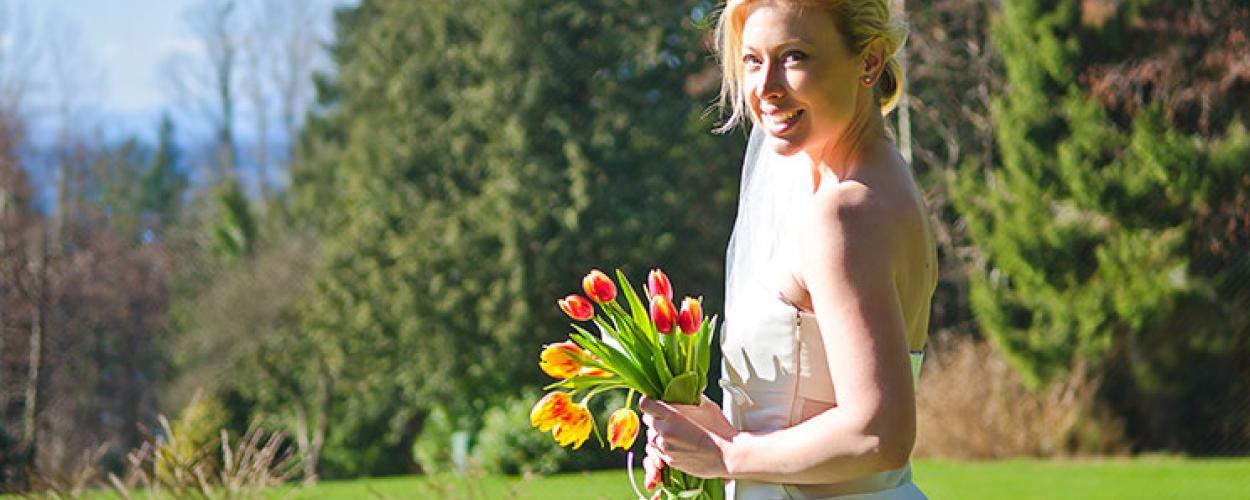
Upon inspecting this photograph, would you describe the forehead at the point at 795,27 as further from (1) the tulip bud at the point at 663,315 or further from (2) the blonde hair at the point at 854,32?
(1) the tulip bud at the point at 663,315

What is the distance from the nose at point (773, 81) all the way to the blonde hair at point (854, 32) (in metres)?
0.05

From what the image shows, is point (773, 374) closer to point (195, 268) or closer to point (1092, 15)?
point (1092, 15)

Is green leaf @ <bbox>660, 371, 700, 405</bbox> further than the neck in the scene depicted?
Yes

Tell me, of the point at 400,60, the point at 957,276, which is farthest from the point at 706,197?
the point at 400,60

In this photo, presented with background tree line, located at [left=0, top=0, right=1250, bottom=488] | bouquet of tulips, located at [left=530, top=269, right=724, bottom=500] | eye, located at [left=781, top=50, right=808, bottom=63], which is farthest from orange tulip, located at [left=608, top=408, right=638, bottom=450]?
background tree line, located at [left=0, top=0, right=1250, bottom=488]

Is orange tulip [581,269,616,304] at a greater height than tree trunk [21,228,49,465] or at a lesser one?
Result: greater

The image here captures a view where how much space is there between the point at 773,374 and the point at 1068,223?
12.0m

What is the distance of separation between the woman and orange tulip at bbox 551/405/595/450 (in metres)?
0.09

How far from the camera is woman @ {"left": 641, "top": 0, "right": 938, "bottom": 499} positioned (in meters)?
1.13

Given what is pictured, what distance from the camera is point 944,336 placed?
15.9 metres

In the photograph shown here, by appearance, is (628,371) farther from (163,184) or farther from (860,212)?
(163,184)

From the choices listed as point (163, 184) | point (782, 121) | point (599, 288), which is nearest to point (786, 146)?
point (782, 121)

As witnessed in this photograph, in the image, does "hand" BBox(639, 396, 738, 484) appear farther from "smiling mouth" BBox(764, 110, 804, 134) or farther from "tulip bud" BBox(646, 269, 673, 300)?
"smiling mouth" BBox(764, 110, 804, 134)

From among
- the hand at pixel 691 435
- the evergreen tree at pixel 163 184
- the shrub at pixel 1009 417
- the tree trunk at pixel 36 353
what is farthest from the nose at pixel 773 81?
the evergreen tree at pixel 163 184
